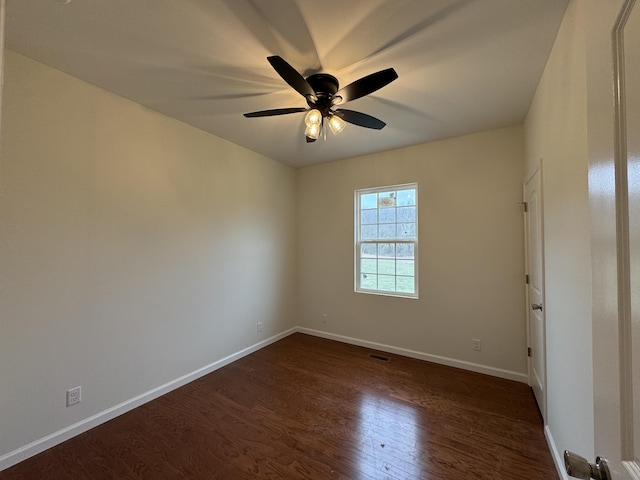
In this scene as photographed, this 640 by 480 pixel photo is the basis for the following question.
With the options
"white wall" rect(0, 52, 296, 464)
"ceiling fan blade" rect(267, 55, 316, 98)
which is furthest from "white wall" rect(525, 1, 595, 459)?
"white wall" rect(0, 52, 296, 464)

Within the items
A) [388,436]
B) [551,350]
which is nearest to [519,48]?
[551,350]

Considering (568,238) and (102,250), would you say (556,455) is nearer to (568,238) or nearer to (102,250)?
(568,238)

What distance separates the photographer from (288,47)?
1.67 metres

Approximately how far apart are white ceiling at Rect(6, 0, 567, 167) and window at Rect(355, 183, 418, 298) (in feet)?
4.03

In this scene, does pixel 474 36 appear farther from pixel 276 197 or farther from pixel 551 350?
pixel 276 197

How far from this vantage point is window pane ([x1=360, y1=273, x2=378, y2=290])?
367 centimetres

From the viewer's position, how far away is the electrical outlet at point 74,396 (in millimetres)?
1946

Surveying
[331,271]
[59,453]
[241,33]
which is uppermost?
[241,33]

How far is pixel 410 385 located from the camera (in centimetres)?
265

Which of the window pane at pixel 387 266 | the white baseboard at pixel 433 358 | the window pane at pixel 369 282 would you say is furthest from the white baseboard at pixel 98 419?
the window pane at pixel 387 266

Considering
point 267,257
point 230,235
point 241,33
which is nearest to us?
point 241,33

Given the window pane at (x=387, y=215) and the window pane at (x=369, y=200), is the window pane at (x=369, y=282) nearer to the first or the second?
the window pane at (x=387, y=215)

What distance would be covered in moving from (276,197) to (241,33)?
7.93 feet

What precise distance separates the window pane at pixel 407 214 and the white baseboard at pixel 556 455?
223 cm
